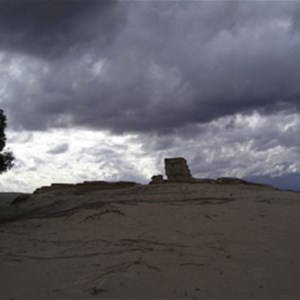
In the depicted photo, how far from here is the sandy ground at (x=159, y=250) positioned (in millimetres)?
6023

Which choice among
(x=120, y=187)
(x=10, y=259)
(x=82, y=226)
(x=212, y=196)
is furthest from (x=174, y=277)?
(x=120, y=187)

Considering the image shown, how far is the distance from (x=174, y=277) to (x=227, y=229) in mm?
2881

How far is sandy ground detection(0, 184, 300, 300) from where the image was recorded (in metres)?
6.02

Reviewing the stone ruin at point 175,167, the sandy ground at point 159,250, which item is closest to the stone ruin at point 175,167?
the stone ruin at point 175,167

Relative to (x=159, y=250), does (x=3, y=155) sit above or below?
above

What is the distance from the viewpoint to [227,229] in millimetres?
8930

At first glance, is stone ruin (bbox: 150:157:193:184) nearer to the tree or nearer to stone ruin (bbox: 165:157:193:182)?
stone ruin (bbox: 165:157:193:182)

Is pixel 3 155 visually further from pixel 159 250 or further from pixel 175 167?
pixel 159 250

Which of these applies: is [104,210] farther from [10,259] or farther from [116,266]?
[116,266]

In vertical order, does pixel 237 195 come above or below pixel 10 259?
above

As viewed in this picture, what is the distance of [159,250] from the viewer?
24.7ft

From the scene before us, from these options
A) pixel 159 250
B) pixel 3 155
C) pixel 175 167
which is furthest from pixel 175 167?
pixel 159 250

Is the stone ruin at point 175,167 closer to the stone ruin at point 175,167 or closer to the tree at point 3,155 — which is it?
the stone ruin at point 175,167

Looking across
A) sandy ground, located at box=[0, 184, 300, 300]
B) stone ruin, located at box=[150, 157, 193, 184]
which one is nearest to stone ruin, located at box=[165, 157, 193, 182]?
stone ruin, located at box=[150, 157, 193, 184]
